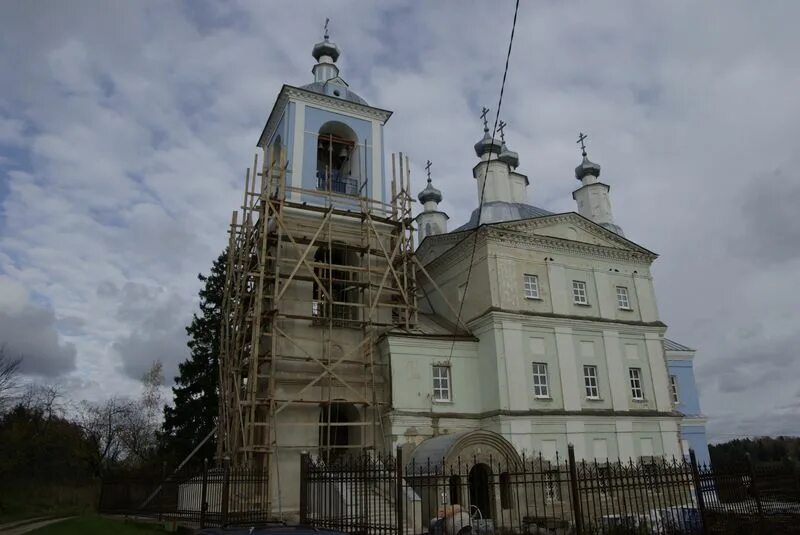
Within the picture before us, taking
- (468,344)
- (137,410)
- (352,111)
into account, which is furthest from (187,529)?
(137,410)

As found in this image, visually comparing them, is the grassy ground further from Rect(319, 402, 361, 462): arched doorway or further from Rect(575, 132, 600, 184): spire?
Rect(575, 132, 600, 184): spire

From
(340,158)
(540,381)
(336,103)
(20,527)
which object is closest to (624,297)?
(540,381)

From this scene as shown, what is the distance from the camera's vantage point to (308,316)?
20.8 metres

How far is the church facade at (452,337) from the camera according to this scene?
797 inches

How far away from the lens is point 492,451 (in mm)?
18719

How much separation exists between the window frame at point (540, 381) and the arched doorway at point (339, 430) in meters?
6.81

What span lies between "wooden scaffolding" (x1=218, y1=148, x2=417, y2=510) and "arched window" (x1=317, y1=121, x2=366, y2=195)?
68 cm

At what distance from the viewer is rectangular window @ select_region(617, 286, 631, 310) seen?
26.7 metres

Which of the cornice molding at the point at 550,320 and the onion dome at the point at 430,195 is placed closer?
the cornice molding at the point at 550,320

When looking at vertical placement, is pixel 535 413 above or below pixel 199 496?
above

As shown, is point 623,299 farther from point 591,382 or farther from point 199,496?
point 199,496

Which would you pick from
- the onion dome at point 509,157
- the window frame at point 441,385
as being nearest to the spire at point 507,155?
the onion dome at point 509,157

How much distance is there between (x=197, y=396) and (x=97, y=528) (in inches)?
638

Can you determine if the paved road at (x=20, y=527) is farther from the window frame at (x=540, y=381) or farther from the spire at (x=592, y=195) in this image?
the spire at (x=592, y=195)
